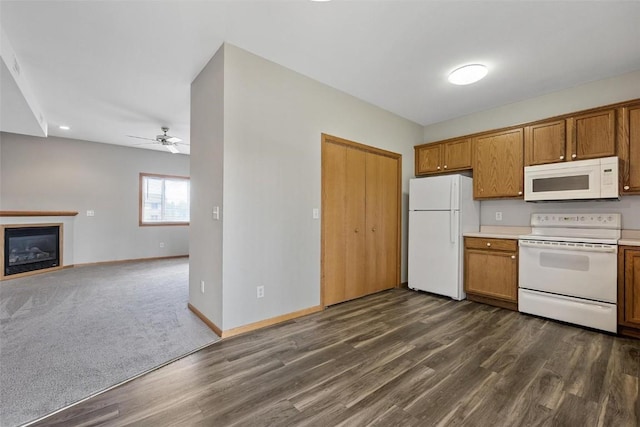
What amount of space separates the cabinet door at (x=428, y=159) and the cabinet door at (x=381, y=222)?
1.51 ft

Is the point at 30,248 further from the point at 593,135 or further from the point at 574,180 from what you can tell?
the point at 593,135

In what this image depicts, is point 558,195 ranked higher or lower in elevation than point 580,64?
lower

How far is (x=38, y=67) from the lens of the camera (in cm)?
296

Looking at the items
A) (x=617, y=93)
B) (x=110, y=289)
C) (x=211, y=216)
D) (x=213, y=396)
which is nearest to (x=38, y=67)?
(x=211, y=216)

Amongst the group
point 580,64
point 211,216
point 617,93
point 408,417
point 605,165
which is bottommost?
point 408,417

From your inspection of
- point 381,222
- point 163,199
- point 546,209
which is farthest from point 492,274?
point 163,199

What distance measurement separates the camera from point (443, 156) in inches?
166

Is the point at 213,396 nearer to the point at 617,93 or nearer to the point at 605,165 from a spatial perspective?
the point at 605,165

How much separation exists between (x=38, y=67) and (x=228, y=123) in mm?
2370

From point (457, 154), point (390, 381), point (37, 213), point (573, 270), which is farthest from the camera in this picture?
point (37, 213)

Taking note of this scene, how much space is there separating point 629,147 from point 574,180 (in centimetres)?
52

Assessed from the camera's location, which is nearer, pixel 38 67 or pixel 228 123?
pixel 228 123

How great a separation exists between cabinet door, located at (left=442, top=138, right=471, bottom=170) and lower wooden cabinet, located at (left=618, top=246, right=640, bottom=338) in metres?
1.87

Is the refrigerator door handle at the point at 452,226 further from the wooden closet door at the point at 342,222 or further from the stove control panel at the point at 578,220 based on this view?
the wooden closet door at the point at 342,222
